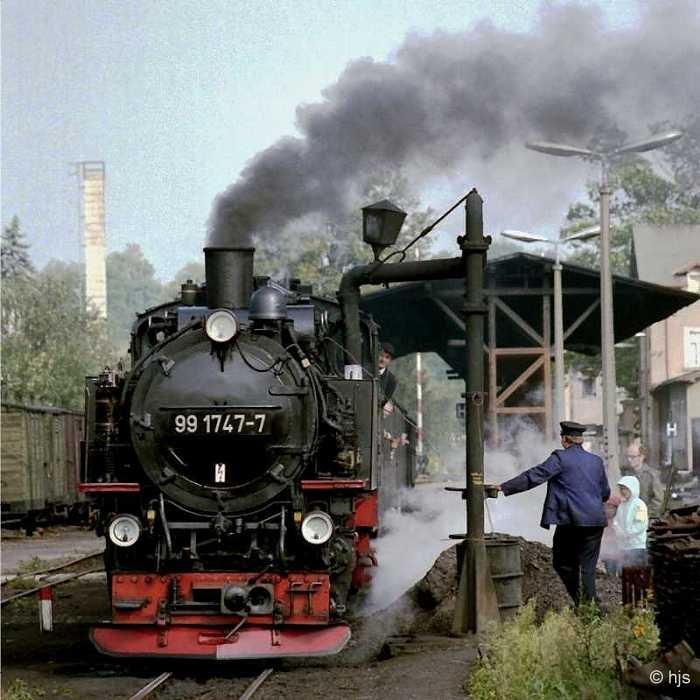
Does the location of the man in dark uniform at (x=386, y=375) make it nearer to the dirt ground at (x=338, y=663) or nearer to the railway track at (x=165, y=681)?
the dirt ground at (x=338, y=663)

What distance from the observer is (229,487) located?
977 cm

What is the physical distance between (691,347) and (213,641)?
40941mm

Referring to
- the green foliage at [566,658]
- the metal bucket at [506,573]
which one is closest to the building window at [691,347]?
the metal bucket at [506,573]

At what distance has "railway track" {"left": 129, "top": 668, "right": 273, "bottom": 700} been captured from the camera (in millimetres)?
8664

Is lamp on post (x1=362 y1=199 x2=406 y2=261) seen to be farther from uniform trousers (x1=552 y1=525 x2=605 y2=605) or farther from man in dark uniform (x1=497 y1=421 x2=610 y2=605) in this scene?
uniform trousers (x1=552 y1=525 x2=605 y2=605)

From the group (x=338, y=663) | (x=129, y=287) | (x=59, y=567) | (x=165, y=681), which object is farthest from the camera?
(x=129, y=287)

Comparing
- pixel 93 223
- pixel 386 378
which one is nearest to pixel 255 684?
pixel 386 378

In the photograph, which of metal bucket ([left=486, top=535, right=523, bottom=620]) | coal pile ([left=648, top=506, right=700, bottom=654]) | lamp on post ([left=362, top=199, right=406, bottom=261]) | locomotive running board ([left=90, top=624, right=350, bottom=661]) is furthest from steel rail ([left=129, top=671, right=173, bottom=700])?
lamp on post ([left=362, top=199, right=406, bottom=261])

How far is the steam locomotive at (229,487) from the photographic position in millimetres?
9594

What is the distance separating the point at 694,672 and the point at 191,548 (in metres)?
4.57

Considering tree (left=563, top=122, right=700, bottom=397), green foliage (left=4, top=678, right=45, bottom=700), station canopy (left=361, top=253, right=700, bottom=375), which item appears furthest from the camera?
tree (left=563, top=122, right=700, bottom=397)

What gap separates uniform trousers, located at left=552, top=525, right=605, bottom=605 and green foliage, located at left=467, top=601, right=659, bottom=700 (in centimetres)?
129

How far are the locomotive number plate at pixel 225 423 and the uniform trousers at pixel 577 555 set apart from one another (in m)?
2.21

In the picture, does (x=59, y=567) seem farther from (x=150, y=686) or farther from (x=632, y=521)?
(x=150, y=686)
